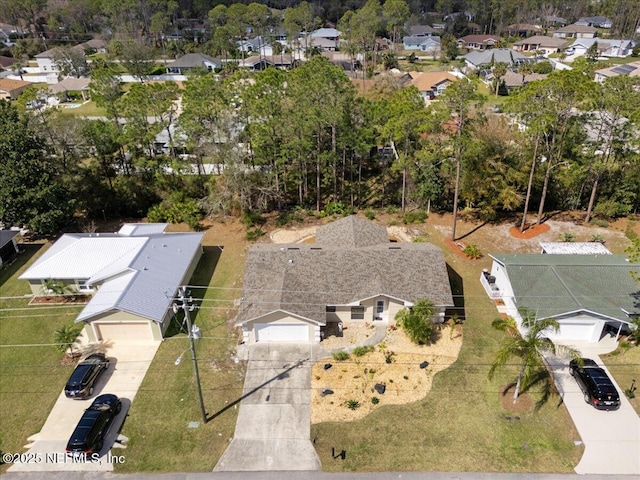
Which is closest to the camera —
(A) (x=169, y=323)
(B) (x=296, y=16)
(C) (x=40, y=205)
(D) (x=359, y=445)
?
(D) (x=359, y=445)

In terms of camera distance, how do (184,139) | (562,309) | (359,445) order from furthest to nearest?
1. (184,139)
2. (562,309)
3. (359,445)

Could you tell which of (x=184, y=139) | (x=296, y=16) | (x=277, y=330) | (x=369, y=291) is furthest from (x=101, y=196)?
(x=296, y=16)

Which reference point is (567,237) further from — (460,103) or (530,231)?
(460,103)

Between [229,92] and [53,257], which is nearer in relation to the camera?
[53,257]

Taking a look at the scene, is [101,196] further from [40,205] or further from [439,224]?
[439,224]

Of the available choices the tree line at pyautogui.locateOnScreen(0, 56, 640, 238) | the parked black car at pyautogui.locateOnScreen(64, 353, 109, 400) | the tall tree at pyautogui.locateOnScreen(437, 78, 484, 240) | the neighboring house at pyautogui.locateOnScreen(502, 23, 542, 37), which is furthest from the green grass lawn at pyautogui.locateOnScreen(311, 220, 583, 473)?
the neighboring house at pyautogui.locateOnScreen(502, 23, 542, 37)

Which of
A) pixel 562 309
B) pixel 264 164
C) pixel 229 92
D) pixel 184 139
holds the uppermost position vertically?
pixel 229 92

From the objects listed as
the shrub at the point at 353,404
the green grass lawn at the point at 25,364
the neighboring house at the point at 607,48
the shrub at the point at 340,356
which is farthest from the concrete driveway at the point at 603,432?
the neighboring house at the point at 607,48

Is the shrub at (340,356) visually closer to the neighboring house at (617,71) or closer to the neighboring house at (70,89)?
the neighboring house at (617,71)
